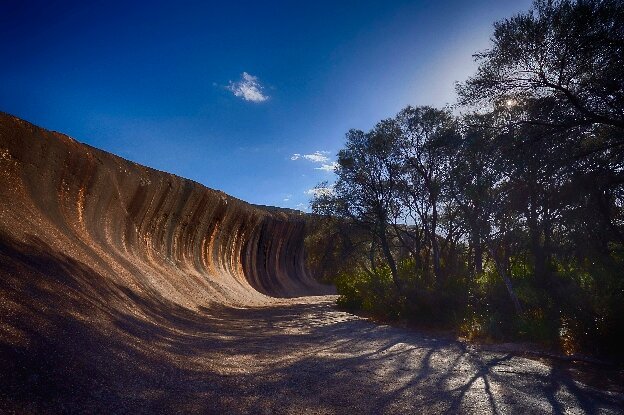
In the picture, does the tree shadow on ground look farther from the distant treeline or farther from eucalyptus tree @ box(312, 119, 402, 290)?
eucalyptus tree @ box(312, 119, 402, 290)

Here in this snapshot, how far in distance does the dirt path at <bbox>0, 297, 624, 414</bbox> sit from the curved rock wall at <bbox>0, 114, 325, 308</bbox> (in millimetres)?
2923

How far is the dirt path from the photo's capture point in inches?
158

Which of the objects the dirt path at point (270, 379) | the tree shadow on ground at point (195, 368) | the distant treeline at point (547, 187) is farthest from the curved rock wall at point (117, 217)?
the distant treeline at point (547, 187)

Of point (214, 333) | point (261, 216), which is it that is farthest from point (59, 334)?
point (261, 216)

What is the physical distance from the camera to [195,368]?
567 cm

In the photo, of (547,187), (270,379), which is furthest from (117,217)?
(547,187)

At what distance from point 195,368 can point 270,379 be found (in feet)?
3.82

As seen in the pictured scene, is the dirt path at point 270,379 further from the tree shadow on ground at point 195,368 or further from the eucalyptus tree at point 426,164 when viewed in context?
the eucalyptus tree at point 426,164

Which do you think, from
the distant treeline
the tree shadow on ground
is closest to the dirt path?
the tree shadow on ground

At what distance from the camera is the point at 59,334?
→ 4973 mm

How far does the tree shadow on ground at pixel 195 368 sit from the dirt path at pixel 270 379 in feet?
0.06

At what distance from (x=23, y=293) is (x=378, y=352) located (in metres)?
6.24

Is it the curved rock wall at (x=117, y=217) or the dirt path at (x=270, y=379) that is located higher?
the curved rock wall at (x=117, y=217)

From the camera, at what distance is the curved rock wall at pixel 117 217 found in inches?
357
